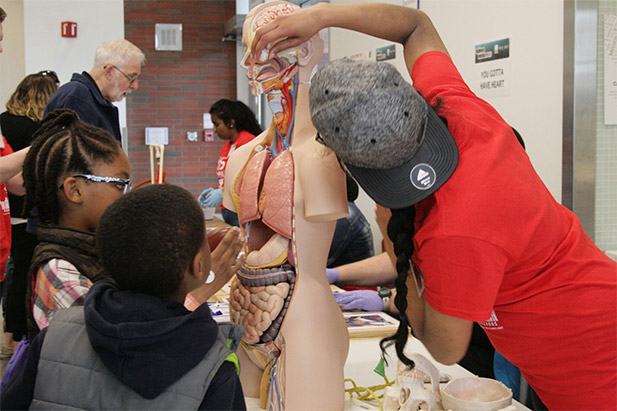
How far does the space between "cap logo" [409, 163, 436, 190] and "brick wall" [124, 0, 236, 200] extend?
8.22 m

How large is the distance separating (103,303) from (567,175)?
2.18m

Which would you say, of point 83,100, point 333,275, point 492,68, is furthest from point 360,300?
point 83,100

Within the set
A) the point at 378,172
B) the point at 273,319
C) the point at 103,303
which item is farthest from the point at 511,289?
the point at 103,303

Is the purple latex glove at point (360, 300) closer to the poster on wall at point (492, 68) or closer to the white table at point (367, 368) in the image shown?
the white table at point (367, 368)

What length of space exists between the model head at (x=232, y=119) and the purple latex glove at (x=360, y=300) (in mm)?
3117

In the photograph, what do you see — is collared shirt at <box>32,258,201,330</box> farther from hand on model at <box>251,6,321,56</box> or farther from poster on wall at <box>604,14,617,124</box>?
poster on wall at <box>604,14,617,124</box>

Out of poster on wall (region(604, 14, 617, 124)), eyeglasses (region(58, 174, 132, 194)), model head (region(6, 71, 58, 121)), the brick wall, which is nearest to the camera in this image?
eyeglasses (region(58, 174, 132, 194))

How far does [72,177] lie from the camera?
1.60 metres

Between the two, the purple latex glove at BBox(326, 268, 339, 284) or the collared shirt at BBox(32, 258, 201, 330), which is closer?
the collared shirt at BBox(32, 258, 201, 330)

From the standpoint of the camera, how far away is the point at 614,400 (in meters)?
1.23

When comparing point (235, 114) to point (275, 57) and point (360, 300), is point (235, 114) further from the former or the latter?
point (275, 57)

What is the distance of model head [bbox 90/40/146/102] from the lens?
3393 millimetres

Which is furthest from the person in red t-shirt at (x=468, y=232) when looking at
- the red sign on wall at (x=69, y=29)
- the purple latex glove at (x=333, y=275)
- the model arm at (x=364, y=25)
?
the red sign on wall at (x=69, y=29)

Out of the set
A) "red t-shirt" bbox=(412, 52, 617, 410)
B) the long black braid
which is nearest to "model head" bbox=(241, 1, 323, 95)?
"red t-shirt" bbox=(412, 52, 617, 410)
